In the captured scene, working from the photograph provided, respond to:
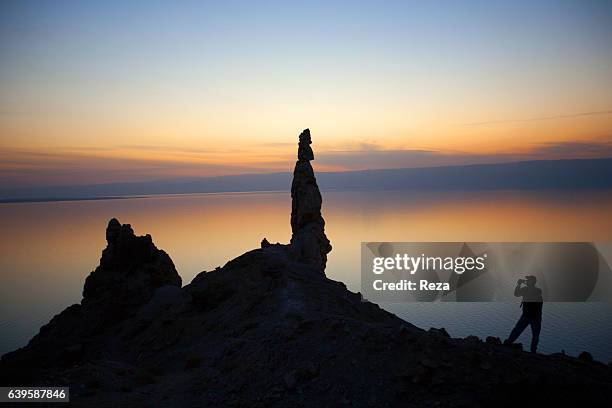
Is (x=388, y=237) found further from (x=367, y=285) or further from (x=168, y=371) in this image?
(x=168, y=371)

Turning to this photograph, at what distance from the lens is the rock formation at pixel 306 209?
1312 inches

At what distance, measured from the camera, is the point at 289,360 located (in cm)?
1248

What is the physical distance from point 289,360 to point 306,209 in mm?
22037

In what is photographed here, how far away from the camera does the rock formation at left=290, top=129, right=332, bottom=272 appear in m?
33.3

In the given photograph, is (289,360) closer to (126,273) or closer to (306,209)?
(126,273)

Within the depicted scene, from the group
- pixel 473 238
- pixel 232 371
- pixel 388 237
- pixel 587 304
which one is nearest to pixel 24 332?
pixel 232 371

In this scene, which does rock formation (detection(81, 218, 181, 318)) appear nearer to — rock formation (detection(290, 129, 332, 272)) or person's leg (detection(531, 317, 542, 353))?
rock formation (detection(290, 129, 332, 272))

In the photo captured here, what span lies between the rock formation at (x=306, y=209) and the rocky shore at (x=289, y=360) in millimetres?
11020

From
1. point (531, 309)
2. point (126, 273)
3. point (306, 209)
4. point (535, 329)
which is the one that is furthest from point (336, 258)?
point (535, 329)

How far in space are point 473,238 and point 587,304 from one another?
43870 millimetres

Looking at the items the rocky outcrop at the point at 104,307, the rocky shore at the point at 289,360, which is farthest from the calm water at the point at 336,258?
the rocky shore at the point at 289,360

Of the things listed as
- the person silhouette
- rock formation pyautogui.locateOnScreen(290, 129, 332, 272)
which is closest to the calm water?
rock formation pyautogui.locateOnScreen(290, 129, 332, 272)

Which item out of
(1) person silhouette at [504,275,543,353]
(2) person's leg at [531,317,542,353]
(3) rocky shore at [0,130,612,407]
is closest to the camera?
(3) rocky shore at [0,130,612,407]

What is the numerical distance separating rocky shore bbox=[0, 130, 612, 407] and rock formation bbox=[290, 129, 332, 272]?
36.2 ft
